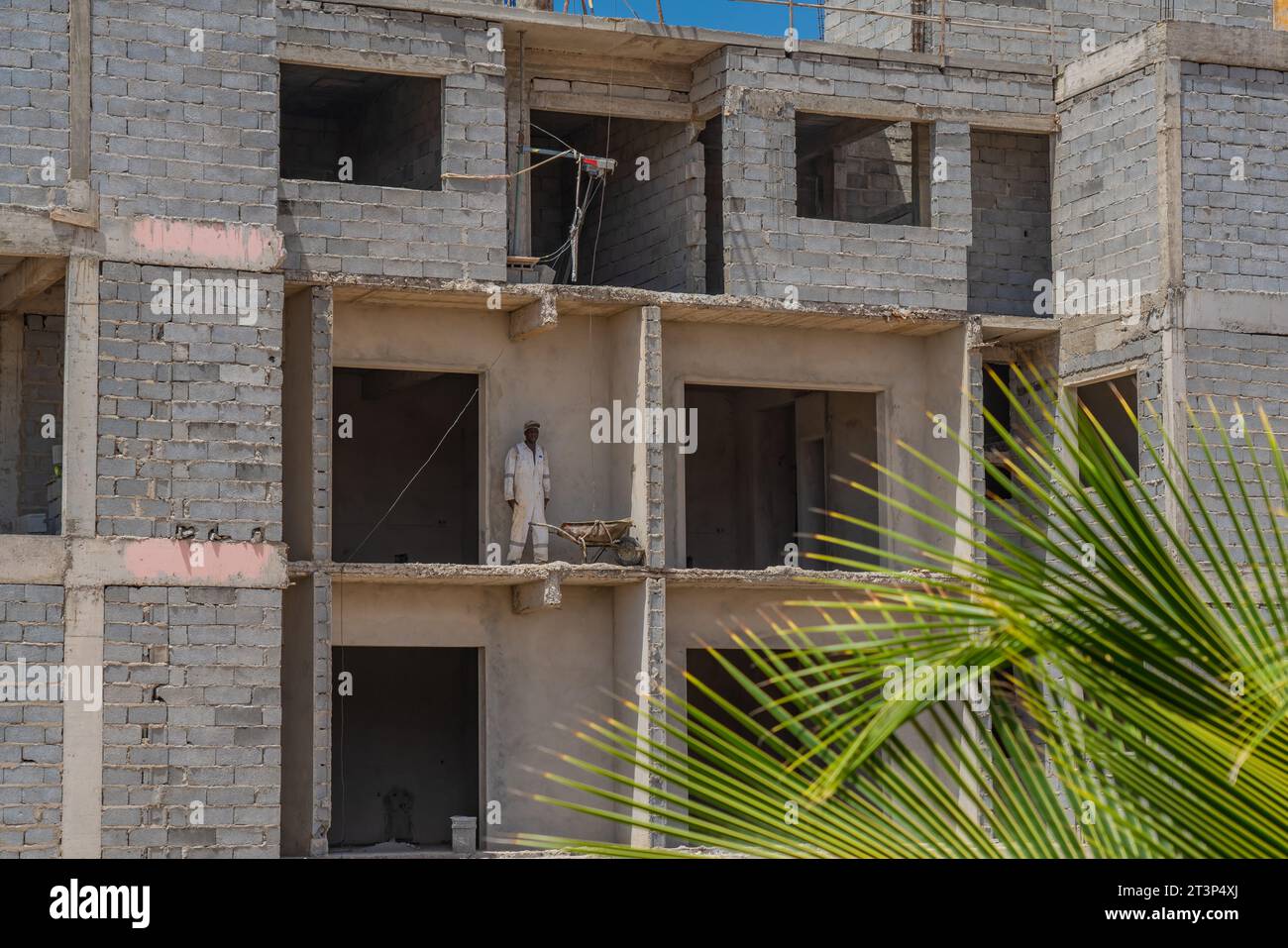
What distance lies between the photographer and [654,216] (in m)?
26.7

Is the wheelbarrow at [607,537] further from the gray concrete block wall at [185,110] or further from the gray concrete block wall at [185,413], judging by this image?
the gray concrete block wall at [185,110]

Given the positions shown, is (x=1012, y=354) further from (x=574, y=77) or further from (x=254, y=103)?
(x=254, y=103)

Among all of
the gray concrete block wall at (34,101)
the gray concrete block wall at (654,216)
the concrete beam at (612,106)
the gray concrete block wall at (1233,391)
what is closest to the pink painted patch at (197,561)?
the gray concrete block wall at (34,101)

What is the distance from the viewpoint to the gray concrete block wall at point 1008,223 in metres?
28.1

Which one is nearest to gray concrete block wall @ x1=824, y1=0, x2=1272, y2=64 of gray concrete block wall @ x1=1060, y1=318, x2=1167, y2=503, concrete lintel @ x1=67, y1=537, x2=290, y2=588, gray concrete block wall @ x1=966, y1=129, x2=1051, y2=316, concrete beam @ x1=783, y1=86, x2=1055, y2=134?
concrete beam @ x1=783, y1=86, x2=1055, y2=134

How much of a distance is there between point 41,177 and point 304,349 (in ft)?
11.1

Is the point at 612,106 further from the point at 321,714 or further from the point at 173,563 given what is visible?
the point at 321,714

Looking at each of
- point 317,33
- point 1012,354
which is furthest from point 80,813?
point 1012,354

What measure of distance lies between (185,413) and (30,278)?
2199mm

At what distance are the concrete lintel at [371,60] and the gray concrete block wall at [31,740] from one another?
669 centimetres

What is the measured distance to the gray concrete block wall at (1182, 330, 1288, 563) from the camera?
79.9 feet

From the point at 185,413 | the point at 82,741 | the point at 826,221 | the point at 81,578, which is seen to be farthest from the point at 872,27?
the point at 82,741

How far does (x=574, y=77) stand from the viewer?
2581 centimetres

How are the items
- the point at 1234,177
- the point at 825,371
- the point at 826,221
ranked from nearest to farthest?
the point at 1234,177, the point at 826,221, the point at 825,371
